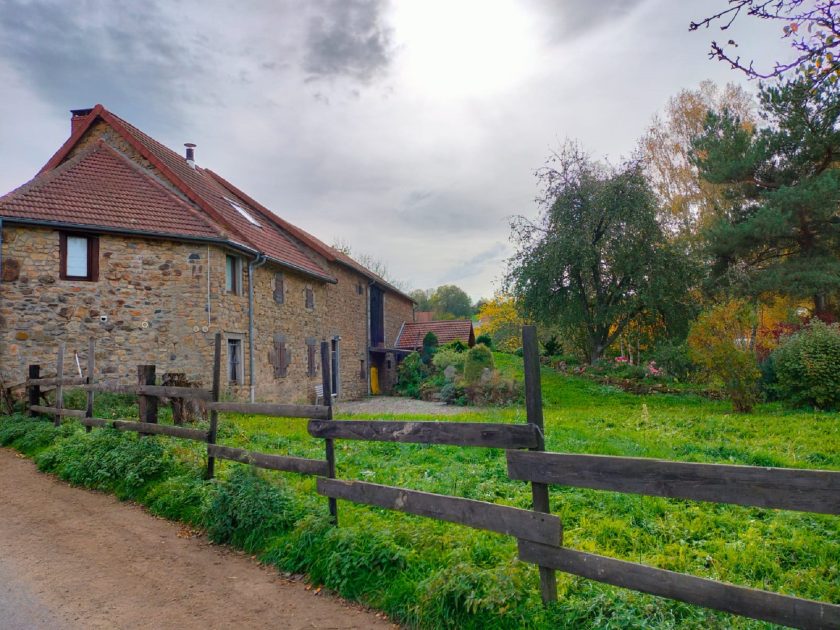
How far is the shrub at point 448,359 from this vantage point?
22.5 metres

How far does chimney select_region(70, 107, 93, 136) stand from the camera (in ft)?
55.8

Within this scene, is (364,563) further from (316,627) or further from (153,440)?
(153,440)

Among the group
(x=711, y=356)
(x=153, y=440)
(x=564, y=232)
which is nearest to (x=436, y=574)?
(x=153, y=440)

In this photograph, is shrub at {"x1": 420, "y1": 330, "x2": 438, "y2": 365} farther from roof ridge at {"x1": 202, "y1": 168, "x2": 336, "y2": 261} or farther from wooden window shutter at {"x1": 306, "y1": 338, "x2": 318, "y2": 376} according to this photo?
roof ridge at {"x1": 202, "y1": 168, "x2": 336, "y2": 261}

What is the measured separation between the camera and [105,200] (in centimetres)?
1424

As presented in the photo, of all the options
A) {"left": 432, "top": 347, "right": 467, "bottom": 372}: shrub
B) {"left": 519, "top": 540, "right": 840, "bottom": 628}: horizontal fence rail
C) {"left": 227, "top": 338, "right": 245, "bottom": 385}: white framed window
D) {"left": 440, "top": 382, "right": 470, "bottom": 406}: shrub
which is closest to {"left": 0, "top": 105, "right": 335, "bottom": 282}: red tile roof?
{"left": 227, "top": 338, "right": 245, "bottom": 385}: white framed window

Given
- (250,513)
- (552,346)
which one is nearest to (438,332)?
(552,346)

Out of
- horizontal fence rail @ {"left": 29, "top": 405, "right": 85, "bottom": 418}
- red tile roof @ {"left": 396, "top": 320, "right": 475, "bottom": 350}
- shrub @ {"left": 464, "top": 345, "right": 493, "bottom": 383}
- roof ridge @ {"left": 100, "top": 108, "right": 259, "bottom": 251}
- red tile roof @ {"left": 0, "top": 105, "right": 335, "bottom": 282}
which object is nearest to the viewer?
horizontal fence rail @ {"left": 29, "top": 405, "right": 85, "bottom": 418}

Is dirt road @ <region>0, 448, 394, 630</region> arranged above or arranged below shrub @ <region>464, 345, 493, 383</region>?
below

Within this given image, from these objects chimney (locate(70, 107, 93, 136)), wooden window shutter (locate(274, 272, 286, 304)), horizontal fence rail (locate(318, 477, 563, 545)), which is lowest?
horizontal fence rail (locate(318, 477, 563, 545))

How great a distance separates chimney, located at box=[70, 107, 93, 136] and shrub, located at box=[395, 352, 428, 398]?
52.8 ft

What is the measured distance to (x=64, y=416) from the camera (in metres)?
9.74

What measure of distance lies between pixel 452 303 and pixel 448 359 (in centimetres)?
4435

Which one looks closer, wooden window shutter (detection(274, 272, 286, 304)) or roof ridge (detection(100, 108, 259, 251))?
roof ridge (detection(100, 108, 259, 251))
